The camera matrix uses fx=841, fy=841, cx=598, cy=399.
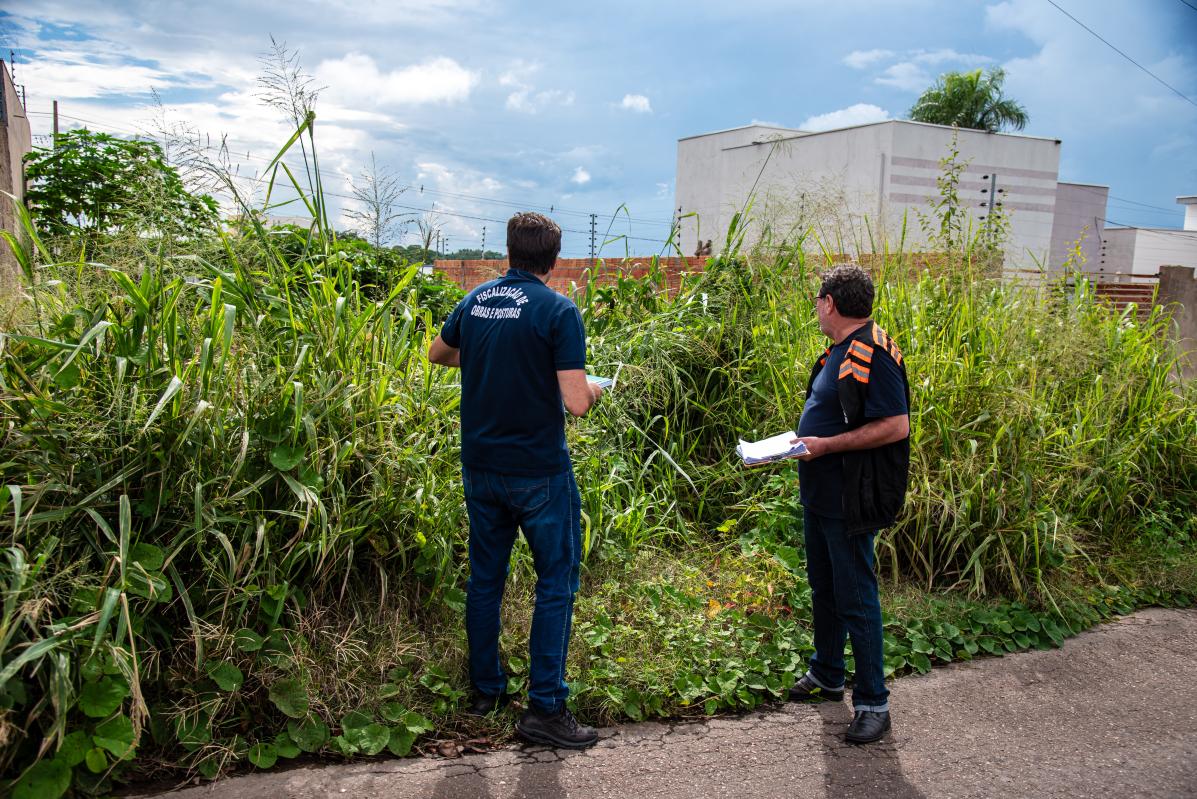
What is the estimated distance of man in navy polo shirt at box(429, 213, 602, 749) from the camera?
326 cm

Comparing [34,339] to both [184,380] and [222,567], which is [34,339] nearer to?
[184,380]

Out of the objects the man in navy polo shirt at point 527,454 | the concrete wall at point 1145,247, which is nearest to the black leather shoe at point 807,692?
the man in navy polo shirt at point 527,454

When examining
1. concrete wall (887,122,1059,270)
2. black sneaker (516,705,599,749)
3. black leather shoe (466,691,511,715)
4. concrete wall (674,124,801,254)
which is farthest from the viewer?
concrete wall (674,124,801,254)

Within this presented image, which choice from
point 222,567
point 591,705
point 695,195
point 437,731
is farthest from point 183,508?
point 695,195

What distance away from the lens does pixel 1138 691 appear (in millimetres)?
4176

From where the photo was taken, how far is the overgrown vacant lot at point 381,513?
3025 mm

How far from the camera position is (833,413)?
3582mm

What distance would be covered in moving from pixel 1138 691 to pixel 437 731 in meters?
3.42

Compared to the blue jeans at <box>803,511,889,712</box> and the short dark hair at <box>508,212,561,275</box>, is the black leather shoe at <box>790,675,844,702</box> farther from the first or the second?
the short dark hair at <box>508,212,561,275</box>

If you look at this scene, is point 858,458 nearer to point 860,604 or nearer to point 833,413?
point 833,413

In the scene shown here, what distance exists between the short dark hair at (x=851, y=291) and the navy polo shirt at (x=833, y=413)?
139mm

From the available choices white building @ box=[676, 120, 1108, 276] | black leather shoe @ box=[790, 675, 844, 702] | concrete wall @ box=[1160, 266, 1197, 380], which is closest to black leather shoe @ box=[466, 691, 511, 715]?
black leather shoe @ box=[790, 675, 844, 702]

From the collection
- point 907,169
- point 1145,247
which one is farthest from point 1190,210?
point 907,169

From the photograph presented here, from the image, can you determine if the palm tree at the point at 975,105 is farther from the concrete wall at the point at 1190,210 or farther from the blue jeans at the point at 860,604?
the blue jeans at the point at 860,604
